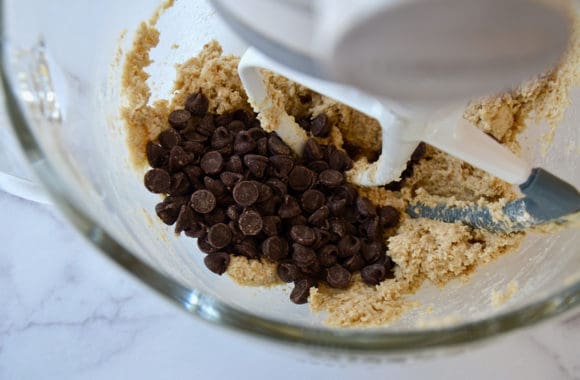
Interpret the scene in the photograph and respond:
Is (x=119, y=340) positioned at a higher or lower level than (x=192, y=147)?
lower

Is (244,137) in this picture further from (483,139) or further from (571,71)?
(571,71)

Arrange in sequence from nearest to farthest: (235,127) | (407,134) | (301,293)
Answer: (407,134) → (301,293) → (235,127)

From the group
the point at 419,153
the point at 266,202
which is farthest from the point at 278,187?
the point at 419,153

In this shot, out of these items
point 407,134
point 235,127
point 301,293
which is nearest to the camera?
point 407,134

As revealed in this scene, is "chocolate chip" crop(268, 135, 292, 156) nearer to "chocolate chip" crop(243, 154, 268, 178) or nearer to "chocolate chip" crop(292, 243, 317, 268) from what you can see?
"chocolate chip" crop(243, 154, 268, 178)

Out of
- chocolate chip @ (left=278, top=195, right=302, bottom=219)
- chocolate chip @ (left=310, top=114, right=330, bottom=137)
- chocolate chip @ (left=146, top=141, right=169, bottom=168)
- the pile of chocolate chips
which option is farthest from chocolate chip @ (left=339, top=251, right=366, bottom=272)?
chocolate chip @ (left=146, top=141, right=169, bottom=168)

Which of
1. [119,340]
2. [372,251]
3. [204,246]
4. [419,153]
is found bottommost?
[119,340]

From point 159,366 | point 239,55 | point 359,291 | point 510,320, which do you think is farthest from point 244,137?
point 510,320

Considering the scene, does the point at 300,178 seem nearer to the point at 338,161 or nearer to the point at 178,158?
the point at 338,161
